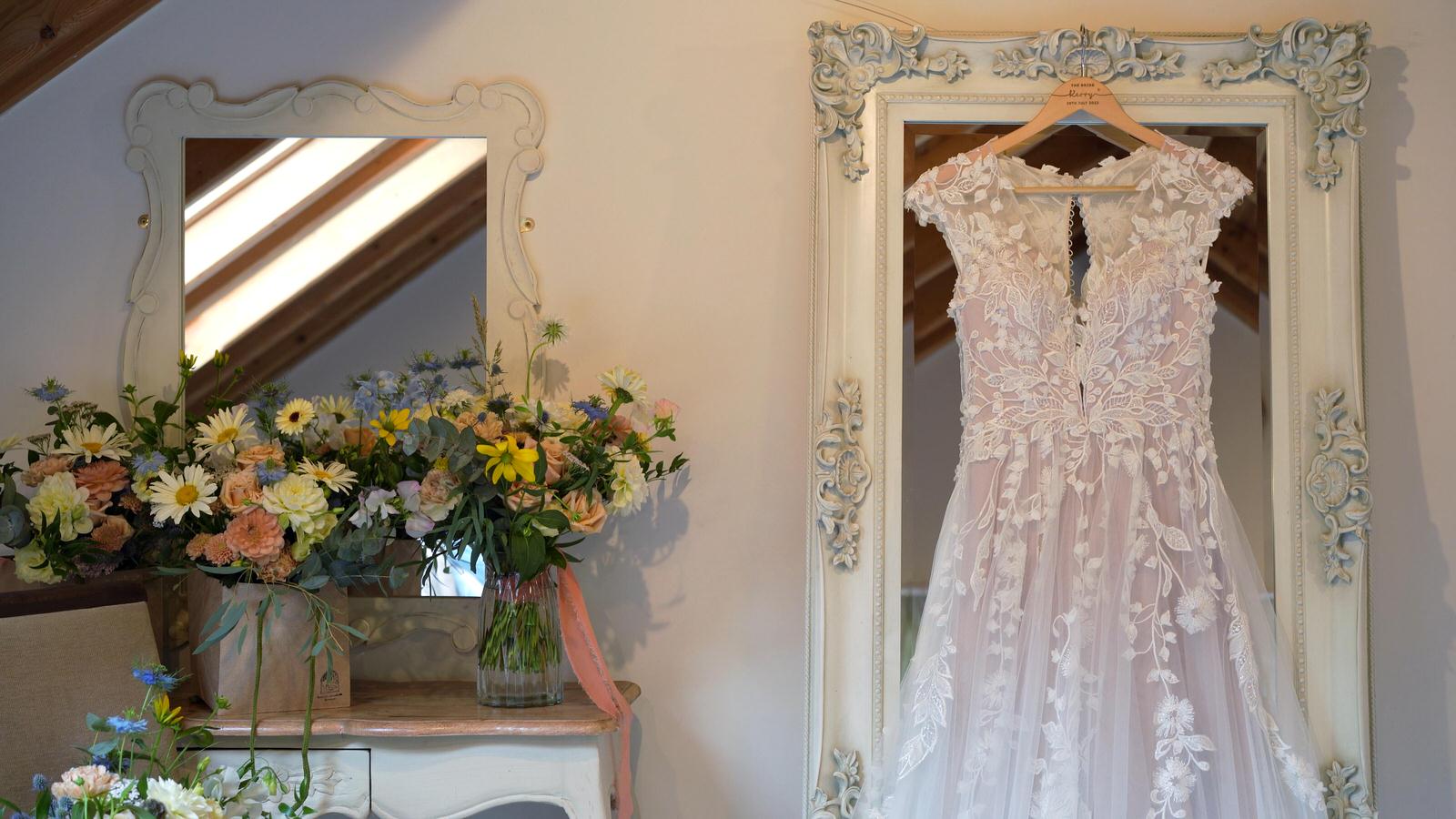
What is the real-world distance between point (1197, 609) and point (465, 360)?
1.38 m

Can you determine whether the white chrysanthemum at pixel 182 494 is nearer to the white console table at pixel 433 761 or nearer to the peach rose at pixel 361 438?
the peach rose at pixel 361 438

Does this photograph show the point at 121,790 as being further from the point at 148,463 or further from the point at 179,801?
the point at 148,463

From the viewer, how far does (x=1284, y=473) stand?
215 cm

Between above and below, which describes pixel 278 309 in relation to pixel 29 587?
above

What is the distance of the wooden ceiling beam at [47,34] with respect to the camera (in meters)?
2.19

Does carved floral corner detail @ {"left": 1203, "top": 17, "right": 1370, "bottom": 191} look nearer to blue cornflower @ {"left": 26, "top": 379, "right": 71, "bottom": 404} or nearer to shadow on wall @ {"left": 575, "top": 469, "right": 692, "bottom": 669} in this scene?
shadow on wall @ {"left": 575, "top": 469, "right": 692, "bottom": 669}

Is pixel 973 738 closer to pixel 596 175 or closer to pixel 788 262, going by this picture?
pixel 788 262

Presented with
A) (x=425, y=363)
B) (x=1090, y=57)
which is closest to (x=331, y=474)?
(x=425, y=363)

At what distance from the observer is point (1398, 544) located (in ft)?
7.30

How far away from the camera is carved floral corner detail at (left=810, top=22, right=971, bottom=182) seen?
7.13 ft

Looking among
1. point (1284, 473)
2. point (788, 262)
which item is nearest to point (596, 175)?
point (788, 262)

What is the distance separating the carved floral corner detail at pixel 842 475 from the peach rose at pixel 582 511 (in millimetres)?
425

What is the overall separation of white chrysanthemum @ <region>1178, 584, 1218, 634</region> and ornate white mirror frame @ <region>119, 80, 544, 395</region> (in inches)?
51.7

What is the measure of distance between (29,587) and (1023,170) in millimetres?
1906
